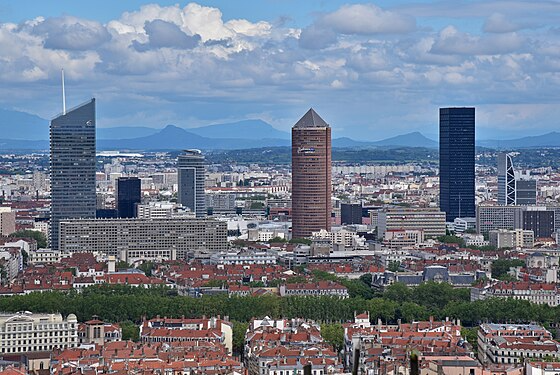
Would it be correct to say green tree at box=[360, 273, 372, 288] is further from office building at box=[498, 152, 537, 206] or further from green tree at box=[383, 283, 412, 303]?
office building at box=[498, 152, 537, 206]

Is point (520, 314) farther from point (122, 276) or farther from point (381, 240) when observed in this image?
point (381, 240)

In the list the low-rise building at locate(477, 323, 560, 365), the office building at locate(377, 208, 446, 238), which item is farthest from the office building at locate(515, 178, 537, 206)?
the low-rise building at locate(477, 323, 560, 365)

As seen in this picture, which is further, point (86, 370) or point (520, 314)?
point (520, 314)

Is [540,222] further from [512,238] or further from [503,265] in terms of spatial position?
[503,265]

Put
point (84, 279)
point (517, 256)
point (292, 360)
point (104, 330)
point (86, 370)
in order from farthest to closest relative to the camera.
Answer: point (517, 256), point (84, 279), point (104, 330), point (292, 360), point (86, 370)

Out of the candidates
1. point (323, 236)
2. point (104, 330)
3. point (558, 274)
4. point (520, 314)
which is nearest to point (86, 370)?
point (104, 330)
